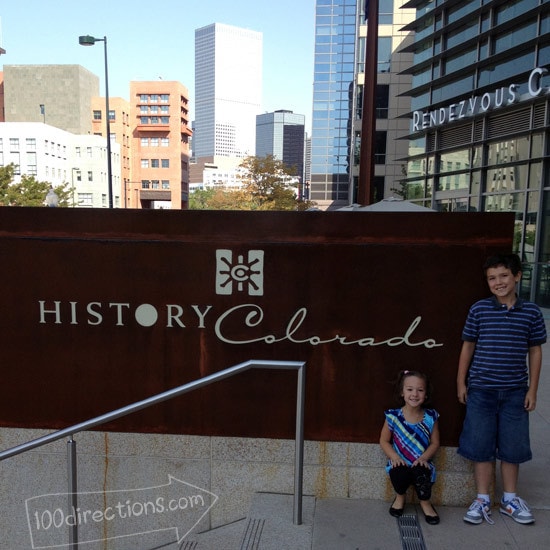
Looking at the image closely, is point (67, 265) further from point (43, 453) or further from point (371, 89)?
point (371, 89)

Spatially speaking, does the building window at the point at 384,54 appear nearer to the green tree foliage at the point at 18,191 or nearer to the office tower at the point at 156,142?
the green tree foliage at the point at 18,191

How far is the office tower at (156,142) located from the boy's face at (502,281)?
9218 centimetres

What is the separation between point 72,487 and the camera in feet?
10.7

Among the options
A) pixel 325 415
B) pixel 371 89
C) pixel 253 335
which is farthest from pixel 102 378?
pixel 371 89

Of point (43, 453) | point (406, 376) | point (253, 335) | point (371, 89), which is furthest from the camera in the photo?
point (371, 89)

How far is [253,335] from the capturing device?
3668 millimetres

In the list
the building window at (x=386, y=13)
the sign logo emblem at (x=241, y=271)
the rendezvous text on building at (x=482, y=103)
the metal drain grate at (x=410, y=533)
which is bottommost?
the metal drain grate at (x=410, y=533)

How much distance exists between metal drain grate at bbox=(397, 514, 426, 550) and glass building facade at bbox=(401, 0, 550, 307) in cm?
1135

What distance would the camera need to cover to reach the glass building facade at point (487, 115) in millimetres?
15258

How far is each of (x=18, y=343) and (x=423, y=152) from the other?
21.8 metres

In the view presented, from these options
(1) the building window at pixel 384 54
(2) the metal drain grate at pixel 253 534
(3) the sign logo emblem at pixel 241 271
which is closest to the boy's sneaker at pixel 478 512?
(2) the metal drain grate at pixel 253 534

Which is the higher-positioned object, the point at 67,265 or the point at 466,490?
the point at 67,265

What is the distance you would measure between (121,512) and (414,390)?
94.4 inches

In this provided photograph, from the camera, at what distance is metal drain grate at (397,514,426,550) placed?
3.00 meters
